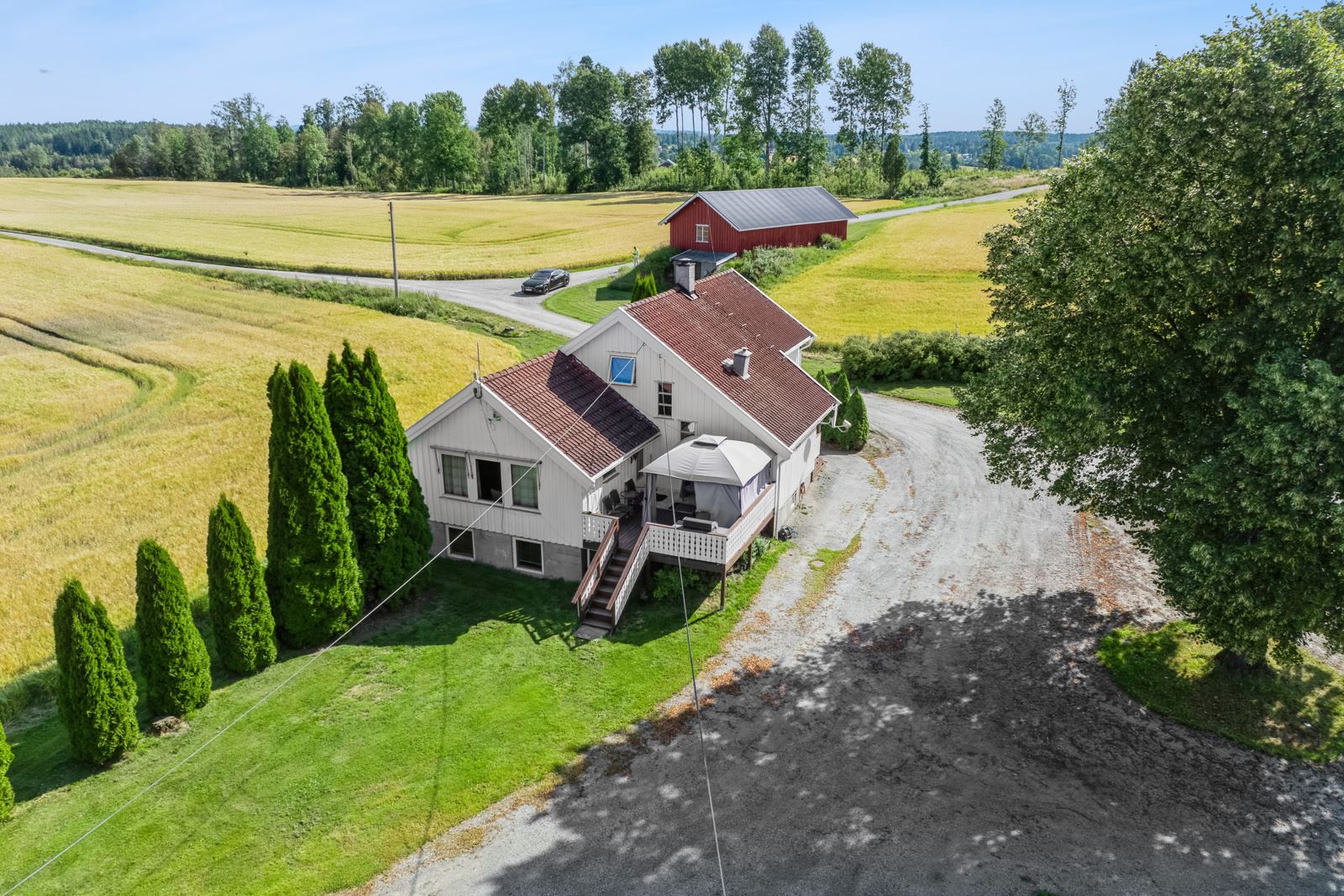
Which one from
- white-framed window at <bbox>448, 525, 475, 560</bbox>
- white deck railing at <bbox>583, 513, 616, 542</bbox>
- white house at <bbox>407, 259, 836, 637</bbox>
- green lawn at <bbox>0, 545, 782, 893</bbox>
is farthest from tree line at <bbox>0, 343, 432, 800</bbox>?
white deck railing at <bbox>583, 513, 616, 542</bbox>

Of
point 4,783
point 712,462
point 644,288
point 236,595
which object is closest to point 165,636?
point 236,595

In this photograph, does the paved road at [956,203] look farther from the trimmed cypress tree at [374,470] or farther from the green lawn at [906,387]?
the trimmed cypress tree at [374,470]

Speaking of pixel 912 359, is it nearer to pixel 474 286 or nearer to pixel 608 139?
Result: pixel 474 286

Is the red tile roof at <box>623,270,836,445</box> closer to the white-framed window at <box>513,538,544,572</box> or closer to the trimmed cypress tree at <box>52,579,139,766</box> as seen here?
the white-framed window at <box>513,538,544,572</box>

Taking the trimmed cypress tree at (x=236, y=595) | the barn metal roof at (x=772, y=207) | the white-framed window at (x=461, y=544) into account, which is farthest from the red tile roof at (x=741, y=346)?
the barn metal roof at (x=772, y=207)

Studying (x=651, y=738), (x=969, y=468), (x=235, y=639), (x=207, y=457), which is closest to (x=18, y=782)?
(x=235, y=639)
